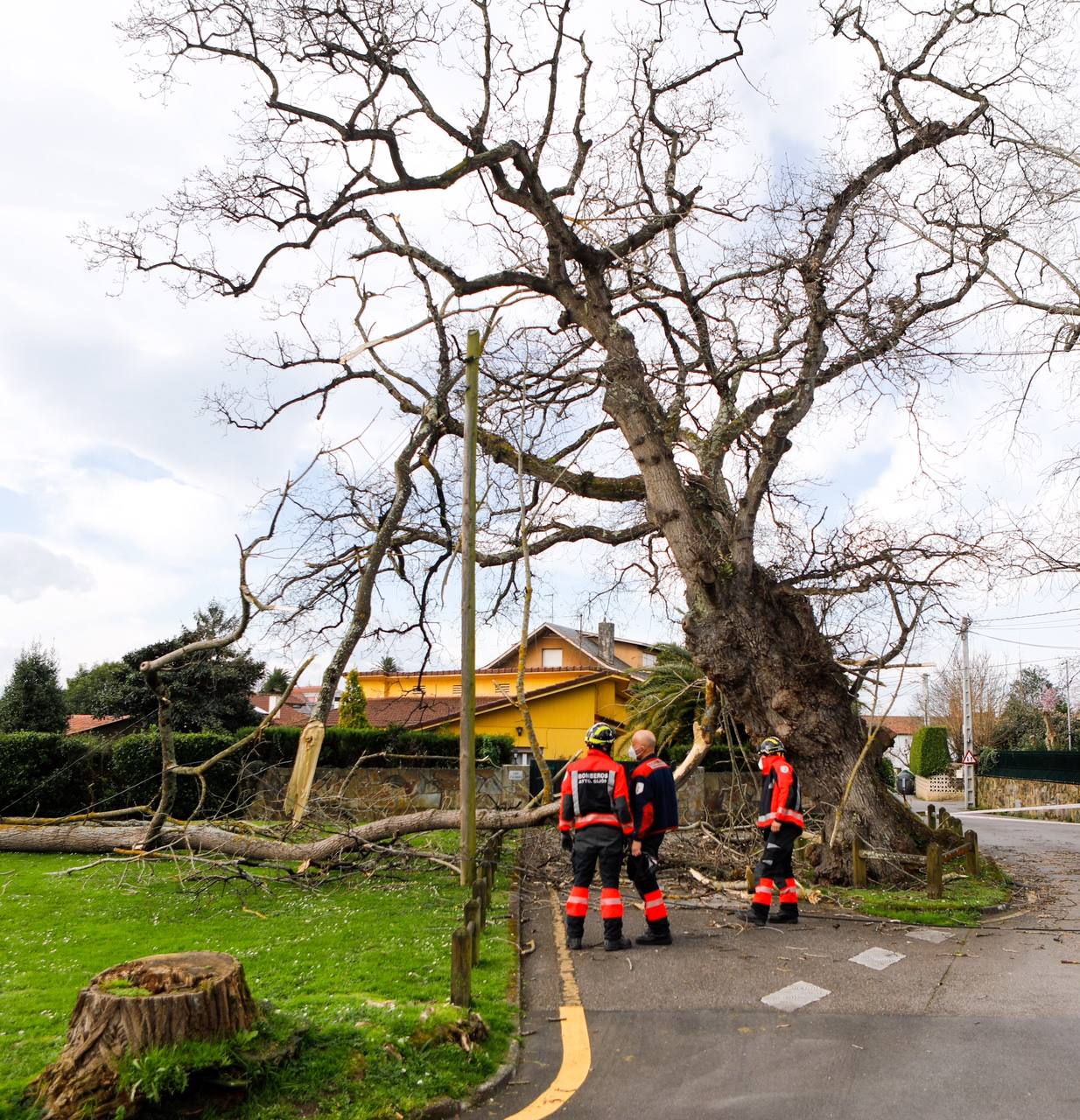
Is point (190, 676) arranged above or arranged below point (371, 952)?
above

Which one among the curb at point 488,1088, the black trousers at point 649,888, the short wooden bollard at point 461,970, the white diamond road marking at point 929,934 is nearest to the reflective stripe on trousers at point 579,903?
the black trousers at point 649,888

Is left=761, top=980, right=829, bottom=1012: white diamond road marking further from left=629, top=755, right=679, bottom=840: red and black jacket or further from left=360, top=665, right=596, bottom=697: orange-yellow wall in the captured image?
left=360, top=665, right=596, bottom=697: orange-yellow wall

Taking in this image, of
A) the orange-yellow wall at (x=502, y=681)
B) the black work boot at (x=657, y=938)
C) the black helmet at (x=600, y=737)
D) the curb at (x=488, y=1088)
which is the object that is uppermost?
the orange-yellow wall at (x=502, y=681)

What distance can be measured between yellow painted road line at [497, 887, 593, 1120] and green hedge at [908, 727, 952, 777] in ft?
145

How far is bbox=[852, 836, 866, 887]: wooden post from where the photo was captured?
11.2 m

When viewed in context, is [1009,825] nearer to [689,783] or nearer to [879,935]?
[689,783]

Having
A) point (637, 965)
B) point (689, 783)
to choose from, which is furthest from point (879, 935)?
point (689, 783)

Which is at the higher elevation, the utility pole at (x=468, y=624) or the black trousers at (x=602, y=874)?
the utility pole at (x=468, y=624)

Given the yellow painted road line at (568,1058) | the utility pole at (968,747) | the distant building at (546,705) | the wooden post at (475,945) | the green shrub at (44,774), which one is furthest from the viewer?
the utility pole at (968,747)

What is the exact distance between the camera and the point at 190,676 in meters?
28.8

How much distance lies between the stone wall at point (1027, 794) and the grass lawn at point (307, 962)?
28.8 m

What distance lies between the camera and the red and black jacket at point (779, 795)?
30.8ft

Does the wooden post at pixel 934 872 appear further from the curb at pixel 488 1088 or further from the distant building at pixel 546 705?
the distant building at pixel 546 705

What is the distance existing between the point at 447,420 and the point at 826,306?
18.7 ft
